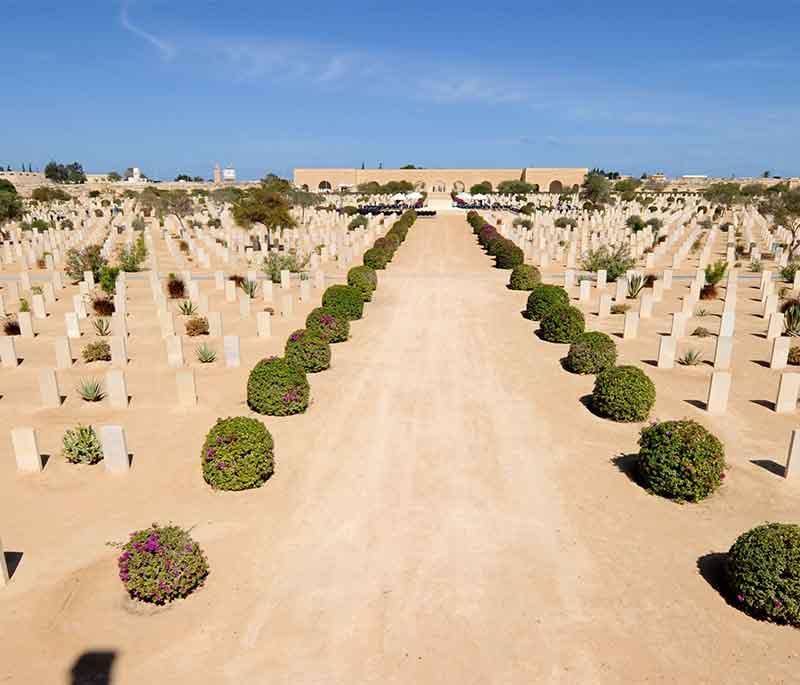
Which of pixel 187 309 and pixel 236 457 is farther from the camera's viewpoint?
pixel 187 309

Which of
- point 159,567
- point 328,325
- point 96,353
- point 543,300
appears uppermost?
point 543,300

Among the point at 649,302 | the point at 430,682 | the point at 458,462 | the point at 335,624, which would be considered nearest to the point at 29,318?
the point at 458,462

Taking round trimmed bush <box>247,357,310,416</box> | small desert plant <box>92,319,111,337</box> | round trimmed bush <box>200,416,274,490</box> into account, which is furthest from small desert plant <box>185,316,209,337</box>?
round trimmed bush <box>200,416,274,490</box>

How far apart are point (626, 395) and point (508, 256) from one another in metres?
17.1

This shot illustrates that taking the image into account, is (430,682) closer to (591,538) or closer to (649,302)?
(591,538)

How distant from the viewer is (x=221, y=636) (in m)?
4.97

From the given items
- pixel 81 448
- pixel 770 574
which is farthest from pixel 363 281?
pixel 770 574

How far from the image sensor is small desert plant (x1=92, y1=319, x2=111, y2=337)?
14.9 metres

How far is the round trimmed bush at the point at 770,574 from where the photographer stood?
5.00m

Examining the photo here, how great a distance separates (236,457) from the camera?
718 centimetres

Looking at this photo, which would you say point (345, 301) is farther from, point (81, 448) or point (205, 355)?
point (81, 448)

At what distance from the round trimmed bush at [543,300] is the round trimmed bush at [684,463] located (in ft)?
27.0

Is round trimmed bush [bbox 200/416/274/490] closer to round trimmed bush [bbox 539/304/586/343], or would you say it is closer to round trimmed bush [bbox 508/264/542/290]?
round trimmed bush [bbox 539/304/586/343]

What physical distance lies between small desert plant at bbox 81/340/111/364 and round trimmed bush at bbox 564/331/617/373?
987 cm
